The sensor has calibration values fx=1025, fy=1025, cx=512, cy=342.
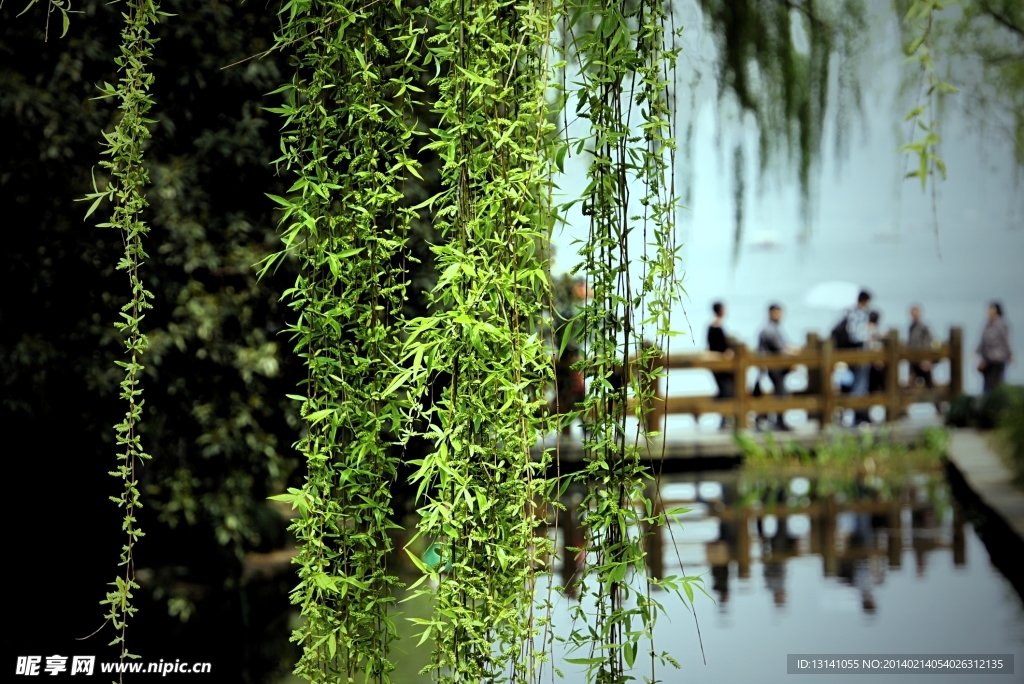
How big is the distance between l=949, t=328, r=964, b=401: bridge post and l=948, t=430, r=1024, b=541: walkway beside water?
0.79 m

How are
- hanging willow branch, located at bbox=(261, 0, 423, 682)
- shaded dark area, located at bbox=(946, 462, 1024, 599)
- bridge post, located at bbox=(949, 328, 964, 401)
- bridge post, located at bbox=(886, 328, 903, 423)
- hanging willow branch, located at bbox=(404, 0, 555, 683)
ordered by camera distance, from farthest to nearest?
bridge post, located at bbox=(949, 328, 964, 401) → bridge post, located at bbox=(886, 328, 903, 423) → shaded dark area, located at bbox=(946, 462, 1024, 599) → hanging willow branch, located at bbox=(261, 0, 423, 682) → hanging willow branch, located at bbox=(404, 0, 555, 683)

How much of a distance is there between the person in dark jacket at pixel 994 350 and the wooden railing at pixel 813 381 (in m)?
0.20

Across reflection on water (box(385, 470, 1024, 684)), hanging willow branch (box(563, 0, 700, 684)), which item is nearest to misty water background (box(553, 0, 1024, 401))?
hanging willow branch (box(563, 0, 700, 684))

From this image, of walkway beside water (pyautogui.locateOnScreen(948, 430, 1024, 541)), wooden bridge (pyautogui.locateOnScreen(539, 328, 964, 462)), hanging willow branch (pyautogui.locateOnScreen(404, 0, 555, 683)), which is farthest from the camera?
wooden bridge (pyautogui.locateOnScreen(539, 328, 964, 462))

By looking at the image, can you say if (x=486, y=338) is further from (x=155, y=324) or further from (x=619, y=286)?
(x=155, y=324)

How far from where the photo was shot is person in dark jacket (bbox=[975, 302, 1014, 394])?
8.61 m

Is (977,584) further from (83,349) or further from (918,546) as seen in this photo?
(83,349)

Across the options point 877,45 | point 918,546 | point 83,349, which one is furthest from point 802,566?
point 83,349

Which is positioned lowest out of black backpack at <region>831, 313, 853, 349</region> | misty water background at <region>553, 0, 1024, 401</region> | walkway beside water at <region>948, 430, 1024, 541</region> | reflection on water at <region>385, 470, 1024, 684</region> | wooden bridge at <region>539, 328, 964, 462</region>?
reflection on water at <region>385, 470, 1024, 684</region>

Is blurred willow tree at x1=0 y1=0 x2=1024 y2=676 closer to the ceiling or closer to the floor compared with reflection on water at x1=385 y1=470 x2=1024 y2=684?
closer to the ceiling

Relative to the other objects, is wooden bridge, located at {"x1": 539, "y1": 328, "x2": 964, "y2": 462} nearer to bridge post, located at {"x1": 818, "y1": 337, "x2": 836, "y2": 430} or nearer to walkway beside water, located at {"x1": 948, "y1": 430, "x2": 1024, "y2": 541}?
bridge post, located at {"x1": 818, "y1": 337, "x2": 836, "y2": 430}

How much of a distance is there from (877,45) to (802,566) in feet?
7.68

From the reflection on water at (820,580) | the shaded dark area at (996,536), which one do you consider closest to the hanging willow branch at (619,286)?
the reflection on water at (820,580)

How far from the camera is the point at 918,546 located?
5.10 metres
